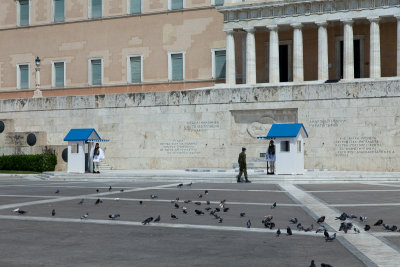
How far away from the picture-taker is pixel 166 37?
51938 mm

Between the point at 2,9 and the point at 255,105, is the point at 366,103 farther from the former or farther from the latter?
the point at 2,9

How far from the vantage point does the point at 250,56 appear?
154 feet

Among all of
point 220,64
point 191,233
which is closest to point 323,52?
point 220,64

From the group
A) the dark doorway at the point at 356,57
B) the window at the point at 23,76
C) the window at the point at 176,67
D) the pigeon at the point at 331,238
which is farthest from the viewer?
the window at the point at 23,76

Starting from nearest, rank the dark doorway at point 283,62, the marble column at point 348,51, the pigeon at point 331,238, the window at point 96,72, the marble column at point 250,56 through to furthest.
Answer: the pigeon at point 331,238 → the marble column at point 348,51 → the marble column at point 250,56 → the dark doorway at point 283,62 → the window at point 96,72

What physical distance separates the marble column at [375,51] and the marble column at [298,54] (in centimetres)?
502

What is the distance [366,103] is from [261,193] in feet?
43.7

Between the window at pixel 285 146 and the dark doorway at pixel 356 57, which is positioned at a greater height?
the dark doorway at pixel 356 57

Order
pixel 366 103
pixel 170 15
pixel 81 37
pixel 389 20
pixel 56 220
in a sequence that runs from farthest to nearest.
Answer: pixel 81 37 → pixel 170 15 → pixel 389 20 → pixel 366 103 → pixel 56 220

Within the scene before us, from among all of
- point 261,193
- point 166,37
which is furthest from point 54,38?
point 261,193

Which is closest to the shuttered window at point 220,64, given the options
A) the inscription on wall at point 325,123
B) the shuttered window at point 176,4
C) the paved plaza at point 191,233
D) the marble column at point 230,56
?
the marble column at point 230,56

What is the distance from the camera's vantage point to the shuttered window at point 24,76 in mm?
57844

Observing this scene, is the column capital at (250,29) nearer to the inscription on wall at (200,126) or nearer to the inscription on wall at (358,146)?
the inscription on wall at (200,126)

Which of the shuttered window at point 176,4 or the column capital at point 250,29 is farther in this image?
the shuttered window at point 176,4
